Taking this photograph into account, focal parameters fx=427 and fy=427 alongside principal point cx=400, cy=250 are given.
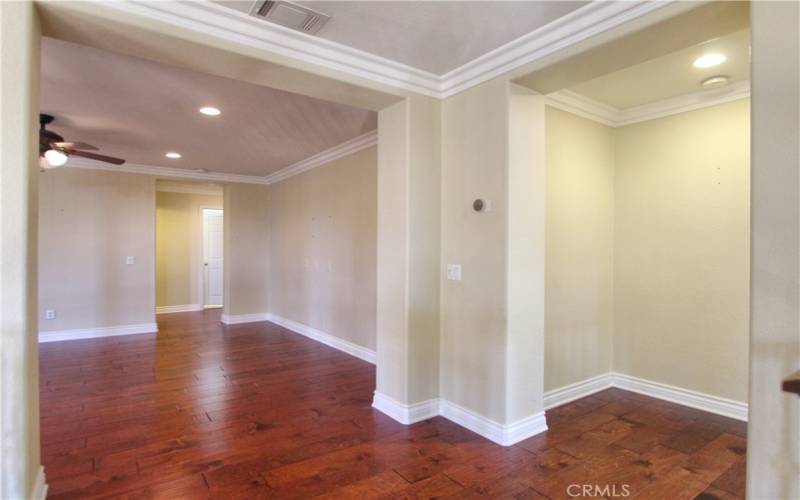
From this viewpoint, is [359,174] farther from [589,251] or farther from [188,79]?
[589,251]

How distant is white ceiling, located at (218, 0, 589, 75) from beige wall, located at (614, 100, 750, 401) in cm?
192

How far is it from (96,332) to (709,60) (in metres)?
7.49

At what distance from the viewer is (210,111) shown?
372 cm

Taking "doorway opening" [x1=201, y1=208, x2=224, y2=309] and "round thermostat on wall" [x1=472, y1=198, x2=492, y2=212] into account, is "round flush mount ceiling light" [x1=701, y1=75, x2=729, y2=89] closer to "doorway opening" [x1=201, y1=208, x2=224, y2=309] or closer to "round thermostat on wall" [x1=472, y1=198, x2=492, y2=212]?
"round thermostat on wall" [x1=472, y1=198, x2=492, y2=212]

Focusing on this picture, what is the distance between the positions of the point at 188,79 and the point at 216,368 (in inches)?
114

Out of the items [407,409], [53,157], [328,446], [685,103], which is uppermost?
[685,103]

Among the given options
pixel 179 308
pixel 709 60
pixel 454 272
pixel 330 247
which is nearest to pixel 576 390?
pixel 454 272

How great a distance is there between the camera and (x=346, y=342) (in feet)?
17.1

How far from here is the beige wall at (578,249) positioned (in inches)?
135

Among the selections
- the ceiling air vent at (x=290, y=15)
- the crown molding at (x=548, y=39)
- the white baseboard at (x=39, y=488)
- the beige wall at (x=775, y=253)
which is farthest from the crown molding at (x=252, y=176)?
the white baseboard at (x=39, y=488)

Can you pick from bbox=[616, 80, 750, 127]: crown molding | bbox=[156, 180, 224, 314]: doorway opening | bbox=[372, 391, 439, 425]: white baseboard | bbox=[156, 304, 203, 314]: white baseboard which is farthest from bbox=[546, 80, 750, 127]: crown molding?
bbox=[156, 304, 203, 314]: white baseboard

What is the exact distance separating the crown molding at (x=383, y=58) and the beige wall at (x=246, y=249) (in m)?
4.97

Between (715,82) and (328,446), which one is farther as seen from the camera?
(715,82)

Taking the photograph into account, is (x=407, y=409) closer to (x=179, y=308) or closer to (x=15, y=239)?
(x=15, y=239)
